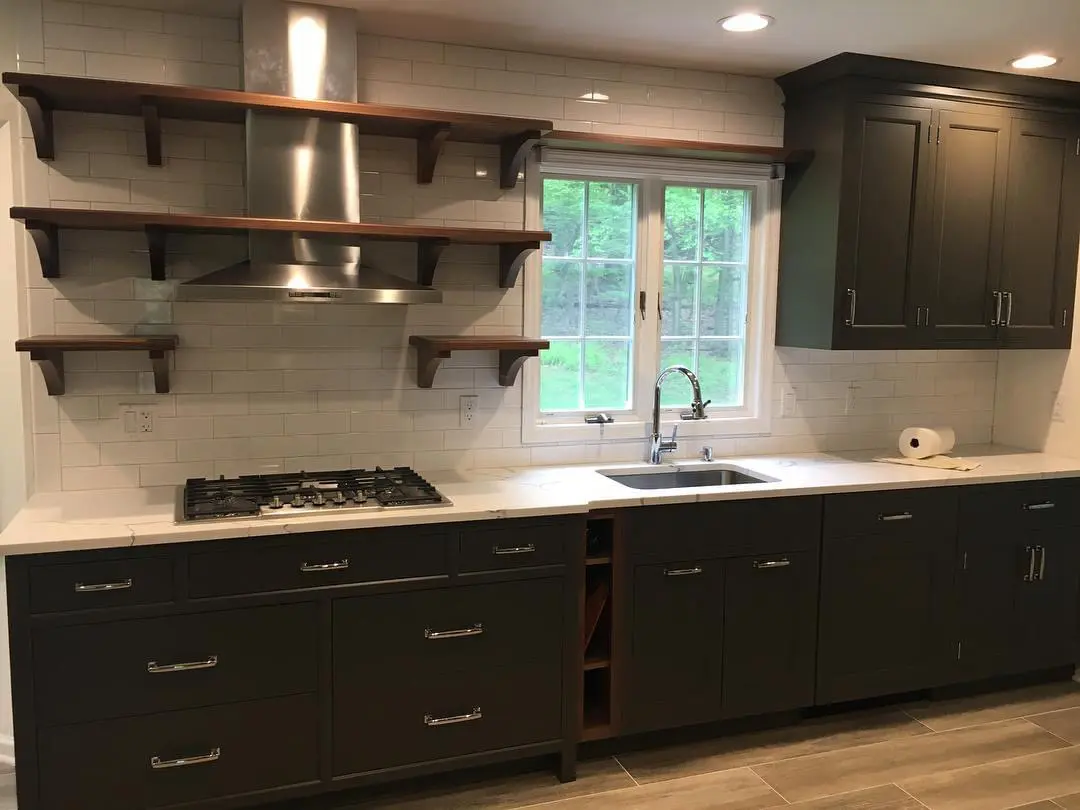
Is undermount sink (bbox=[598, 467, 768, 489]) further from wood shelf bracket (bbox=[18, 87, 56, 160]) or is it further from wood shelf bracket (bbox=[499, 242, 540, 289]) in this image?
wood shelf bracket (bbox=[18, 87, 56, 160])

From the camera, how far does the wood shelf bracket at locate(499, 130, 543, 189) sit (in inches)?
122

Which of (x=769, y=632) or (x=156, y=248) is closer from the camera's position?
(x=156, y=248)

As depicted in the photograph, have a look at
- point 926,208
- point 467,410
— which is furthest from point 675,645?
point 926,208

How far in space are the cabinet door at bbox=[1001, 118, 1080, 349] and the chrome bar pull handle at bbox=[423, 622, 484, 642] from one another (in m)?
2.50

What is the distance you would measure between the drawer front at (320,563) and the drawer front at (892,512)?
1460 millimetres

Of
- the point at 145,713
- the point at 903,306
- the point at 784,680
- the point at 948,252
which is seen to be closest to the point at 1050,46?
the point at 948,252

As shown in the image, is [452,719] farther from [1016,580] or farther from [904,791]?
[1016,580]

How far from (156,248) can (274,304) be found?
427 millimetres

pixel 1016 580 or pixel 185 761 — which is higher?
pixel 1016 580

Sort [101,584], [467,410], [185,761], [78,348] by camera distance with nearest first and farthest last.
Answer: [101,584] < [185,761] < [78,348] < [467,410]

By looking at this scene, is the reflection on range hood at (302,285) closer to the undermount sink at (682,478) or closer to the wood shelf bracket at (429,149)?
the wood shelf bracket at (429,149)

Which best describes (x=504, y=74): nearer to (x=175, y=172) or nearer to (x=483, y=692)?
(x=175, y=172)

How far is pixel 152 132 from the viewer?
2.78 meters

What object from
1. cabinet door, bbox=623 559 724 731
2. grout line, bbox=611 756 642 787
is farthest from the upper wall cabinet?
grout line, bbox=611 756 642 787
